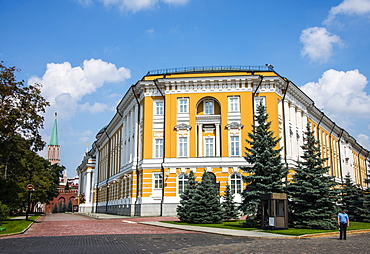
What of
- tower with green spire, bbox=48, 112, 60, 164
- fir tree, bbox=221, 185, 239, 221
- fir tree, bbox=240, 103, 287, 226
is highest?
tower with green spire, bbox=48, 112, 60, 164

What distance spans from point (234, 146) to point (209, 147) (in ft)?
8.53

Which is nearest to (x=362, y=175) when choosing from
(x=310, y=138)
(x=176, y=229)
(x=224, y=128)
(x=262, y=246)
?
(x=224, y=128)

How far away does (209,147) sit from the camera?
41469mm

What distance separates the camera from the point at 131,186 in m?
43.7

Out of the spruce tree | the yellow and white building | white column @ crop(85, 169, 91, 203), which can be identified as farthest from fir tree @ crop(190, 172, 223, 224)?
white column @ crop(85, 169, 91, 203)

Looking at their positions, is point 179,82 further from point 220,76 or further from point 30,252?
point 30,252

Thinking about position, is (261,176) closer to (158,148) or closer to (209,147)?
(209,147)

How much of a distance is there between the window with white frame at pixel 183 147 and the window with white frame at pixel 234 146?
457cm

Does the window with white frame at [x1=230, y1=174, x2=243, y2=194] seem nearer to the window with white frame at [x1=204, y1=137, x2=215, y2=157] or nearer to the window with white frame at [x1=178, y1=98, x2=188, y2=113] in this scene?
the window with white frame at [x1=204, y1=137, x2=215, y2=157]

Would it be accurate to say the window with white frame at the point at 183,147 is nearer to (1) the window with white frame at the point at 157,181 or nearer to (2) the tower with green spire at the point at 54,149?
(1) the window with white frame at the point at 157,181

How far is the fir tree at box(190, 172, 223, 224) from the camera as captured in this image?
92.5 feet

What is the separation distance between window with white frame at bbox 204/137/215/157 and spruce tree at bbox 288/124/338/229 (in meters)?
16.1

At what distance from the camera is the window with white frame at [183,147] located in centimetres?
4091

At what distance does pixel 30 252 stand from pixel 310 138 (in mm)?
18675
